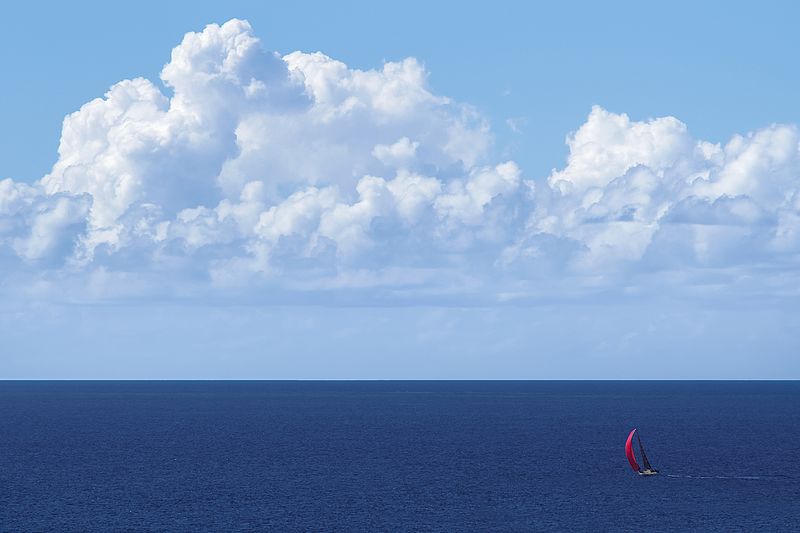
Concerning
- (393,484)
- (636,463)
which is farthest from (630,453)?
(393,484)

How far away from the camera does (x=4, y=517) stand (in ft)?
298

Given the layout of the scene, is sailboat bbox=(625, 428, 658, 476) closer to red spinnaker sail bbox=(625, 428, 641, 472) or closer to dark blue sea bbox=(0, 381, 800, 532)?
red spinnaker sail bbox=(625, 428, 641, 472)

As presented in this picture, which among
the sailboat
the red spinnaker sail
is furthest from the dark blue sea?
the sailboat

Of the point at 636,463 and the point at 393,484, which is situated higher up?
the point at 636,463

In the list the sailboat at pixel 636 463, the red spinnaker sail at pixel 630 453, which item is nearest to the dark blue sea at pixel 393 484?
the red spinnaker sail at pixel 630 453

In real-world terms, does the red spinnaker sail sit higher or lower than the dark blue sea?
higher

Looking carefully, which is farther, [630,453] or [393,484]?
[630,453]

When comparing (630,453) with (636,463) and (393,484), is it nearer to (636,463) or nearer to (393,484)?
(636,463)

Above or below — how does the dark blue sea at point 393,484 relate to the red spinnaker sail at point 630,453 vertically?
below

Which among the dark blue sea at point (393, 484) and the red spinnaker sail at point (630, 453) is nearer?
the dark blue sea at point (393, 484)

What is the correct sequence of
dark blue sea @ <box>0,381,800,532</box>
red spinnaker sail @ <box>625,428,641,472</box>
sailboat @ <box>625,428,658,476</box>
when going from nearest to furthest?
dark blue sea @ <box>0,381,800,532</box> → red spinnaker sail @ <box>625,428,641,472</box> → sailboat @ <box>625,428,658,476</box>

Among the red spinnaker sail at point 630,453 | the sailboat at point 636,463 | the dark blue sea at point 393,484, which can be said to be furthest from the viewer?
the sailboat at point 636,463

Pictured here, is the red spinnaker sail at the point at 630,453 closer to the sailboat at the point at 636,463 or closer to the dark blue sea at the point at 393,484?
the sailboat at the point at 636,463

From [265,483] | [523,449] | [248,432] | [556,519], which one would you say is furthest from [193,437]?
[556,519]
